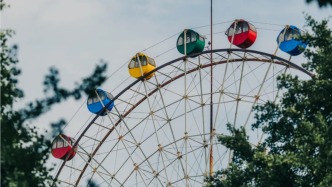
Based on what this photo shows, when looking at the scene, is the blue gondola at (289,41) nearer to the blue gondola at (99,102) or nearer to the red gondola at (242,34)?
the red gondola at (242,34)

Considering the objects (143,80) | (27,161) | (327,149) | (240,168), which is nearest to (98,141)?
(143,80)

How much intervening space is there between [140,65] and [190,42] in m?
2.39

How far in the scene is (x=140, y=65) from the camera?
1294 inches

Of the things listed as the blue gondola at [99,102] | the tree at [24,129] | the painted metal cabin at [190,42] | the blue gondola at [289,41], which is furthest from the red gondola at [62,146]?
the tree at [24,129]

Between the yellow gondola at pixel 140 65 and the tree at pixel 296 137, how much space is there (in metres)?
10.0

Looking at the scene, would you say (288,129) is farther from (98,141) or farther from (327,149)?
(98,141)

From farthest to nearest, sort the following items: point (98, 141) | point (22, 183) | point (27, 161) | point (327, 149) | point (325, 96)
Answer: point (98, 141) → point (325, 96) → point (327, 149) → point (27, 161) → point (22, 183)

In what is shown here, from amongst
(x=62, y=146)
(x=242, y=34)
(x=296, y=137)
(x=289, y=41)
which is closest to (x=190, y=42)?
(x=242, y=34)

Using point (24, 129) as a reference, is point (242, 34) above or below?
above

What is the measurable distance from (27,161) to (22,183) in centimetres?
108

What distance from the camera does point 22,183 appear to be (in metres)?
15.3

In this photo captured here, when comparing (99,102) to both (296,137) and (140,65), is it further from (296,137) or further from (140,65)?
(296,137)

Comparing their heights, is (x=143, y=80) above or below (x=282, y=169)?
above

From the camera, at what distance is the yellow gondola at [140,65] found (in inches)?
1289
